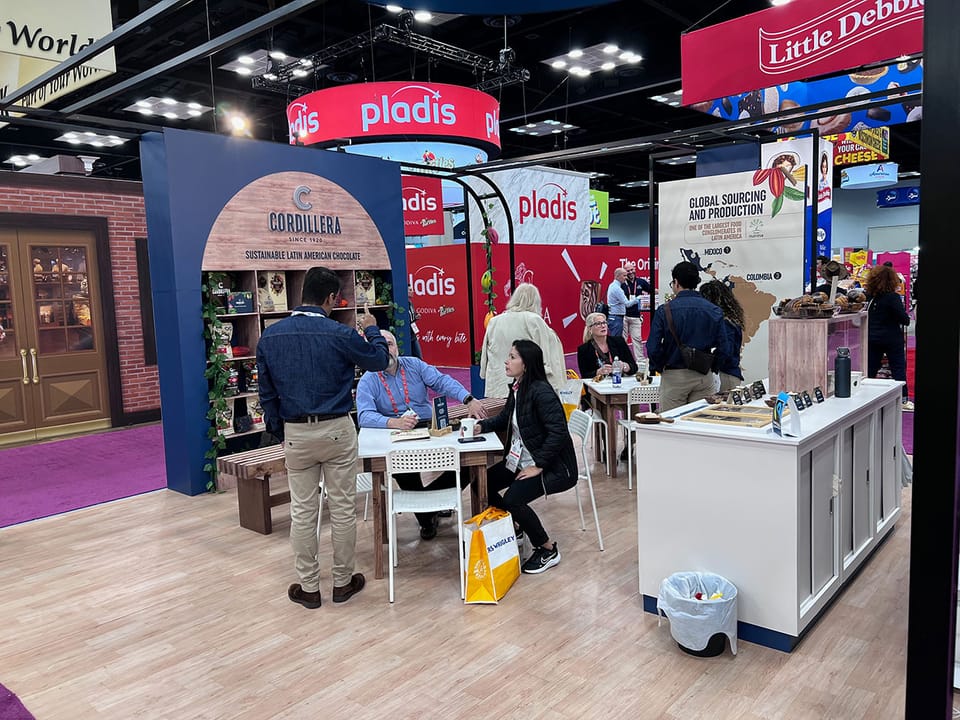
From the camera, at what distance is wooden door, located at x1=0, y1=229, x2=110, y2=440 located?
7977 mm

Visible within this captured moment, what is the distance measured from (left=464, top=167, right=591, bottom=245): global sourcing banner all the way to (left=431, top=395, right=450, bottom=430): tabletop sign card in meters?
8.04

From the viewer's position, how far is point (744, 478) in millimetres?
3064

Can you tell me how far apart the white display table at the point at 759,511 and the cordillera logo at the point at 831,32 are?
220cm

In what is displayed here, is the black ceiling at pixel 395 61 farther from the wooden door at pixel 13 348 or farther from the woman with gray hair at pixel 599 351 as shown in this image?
the wooden door at pixel 13 348

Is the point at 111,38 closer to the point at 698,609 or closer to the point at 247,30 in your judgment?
the point at 247,30

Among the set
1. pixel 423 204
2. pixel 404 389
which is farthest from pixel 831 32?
pixel 423 204

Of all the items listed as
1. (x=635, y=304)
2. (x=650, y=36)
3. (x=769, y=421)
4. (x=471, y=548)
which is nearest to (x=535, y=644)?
(x=471, y=548)

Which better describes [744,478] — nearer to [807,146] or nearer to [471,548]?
[471,548]

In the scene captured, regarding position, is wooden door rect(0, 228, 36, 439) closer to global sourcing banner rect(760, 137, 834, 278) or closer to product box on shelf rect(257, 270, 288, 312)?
product box on shelf rect(257, 270, 288, 312)

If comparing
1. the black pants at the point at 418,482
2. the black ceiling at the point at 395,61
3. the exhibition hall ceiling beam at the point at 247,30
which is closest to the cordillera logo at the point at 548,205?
the black ceiling at the point at 395,61

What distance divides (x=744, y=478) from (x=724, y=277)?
11.8 feet

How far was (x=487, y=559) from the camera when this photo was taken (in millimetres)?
3639

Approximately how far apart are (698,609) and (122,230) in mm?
8212

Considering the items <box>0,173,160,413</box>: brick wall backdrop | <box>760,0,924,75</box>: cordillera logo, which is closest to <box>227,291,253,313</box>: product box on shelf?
<box>0,173,160,413</box>: brick wall backdrop
